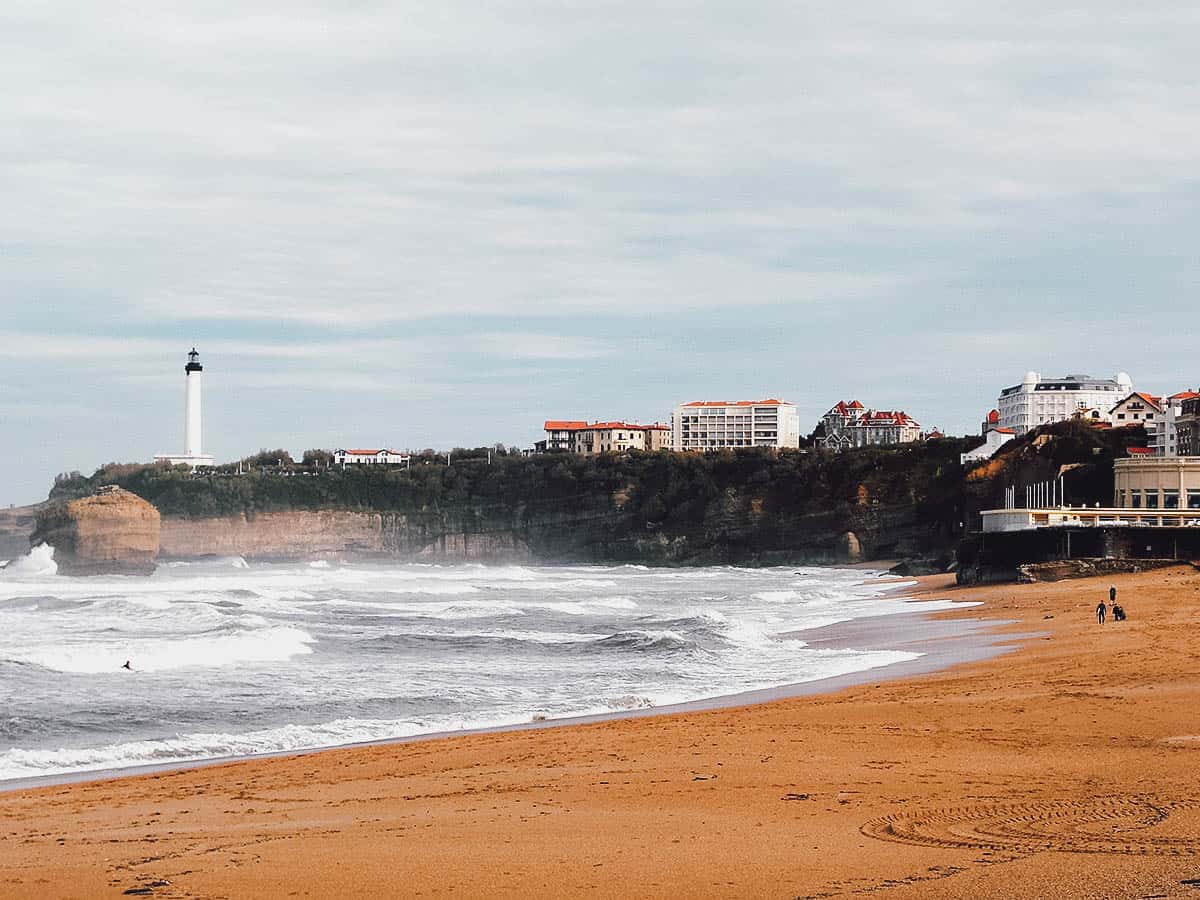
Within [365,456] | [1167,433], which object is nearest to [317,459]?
[365,456]

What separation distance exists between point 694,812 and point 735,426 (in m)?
130

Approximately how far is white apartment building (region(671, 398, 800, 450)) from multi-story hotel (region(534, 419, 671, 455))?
7.67ft

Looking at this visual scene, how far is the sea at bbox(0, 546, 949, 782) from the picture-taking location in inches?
582

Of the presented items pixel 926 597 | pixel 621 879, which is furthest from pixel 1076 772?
pixel 926 597

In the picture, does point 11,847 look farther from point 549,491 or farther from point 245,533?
point 245,533

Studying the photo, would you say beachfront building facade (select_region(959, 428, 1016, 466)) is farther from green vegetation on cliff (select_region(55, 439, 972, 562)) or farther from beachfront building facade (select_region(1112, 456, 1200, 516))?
beachfront building facade (select_region(1112, 456, 1200, 516))

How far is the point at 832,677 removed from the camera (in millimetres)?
19312

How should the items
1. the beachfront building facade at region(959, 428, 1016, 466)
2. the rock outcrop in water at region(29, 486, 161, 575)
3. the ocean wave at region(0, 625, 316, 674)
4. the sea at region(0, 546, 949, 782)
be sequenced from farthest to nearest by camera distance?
the beachfront building facade at region(959, 428, 1016, 466) → the rock outcrop in water at region(29, 486, 161, 575) → the ocean wave at region(0, 625, 316, 674) → the sea at region(0, 546, 949, 782)

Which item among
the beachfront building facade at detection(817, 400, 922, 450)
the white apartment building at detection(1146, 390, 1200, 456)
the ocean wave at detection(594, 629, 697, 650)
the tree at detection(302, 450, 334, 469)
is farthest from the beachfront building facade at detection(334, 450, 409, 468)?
the ocean wave at detection(594, 629, 697, 650)

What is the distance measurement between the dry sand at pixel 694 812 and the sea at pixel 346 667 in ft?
7.11

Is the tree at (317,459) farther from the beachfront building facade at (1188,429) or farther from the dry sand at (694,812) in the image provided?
the dry sand at (694,812)

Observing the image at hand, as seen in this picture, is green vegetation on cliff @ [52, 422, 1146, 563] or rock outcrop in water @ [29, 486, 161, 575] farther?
green vegetation on cliff @ [52, 422, 1146, 563]

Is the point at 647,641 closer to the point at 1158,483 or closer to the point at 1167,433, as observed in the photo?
the point at 1158,483

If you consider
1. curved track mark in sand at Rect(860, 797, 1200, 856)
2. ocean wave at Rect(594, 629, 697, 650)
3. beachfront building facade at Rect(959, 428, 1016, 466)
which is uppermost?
beachfront building facade at Rect(959, 428, 1016, 466)
